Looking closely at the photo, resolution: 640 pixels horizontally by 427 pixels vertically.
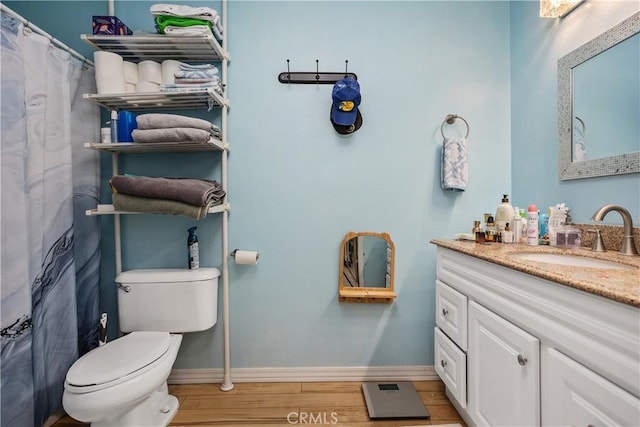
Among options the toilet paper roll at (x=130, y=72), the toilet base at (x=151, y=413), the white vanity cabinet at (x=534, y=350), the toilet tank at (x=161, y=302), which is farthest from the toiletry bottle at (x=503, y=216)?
the toilet paper roll at (x=130, y=72)

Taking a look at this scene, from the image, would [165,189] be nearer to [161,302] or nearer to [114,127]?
[114,127]

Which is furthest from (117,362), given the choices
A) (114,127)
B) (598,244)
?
(598,244)

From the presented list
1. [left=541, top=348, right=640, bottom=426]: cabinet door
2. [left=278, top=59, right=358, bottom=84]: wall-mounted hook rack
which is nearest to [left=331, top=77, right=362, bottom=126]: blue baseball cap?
[left=278, top=59, right=358, bottom=84]: wall-mounted hook rack

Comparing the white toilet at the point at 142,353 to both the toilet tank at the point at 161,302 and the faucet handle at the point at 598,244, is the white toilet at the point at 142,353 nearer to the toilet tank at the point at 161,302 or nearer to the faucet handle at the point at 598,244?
the toilet tank at the point at 161,302

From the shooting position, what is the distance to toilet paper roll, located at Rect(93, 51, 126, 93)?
150cm

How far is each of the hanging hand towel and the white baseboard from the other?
1.18 meters

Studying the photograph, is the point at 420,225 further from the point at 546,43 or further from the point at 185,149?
the point at 185,149

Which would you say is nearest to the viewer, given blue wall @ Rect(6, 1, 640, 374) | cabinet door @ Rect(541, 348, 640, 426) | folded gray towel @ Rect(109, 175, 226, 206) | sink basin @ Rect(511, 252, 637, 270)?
cabinet door @ Rect(541, 348, 640, 426)

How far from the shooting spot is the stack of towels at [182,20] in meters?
1.47

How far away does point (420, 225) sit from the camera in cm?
177

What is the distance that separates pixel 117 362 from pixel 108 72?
4.64 ft

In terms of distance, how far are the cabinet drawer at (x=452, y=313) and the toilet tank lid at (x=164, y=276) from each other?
4.03ft

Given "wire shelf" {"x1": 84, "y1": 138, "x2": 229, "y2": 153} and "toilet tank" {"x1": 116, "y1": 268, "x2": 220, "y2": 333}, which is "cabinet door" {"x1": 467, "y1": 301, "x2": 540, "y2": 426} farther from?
"wire shelf" {"x1": 84, "y1": 138, "x2": 229, "y2": 153}

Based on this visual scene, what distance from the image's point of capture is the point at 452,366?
139 centimetres
